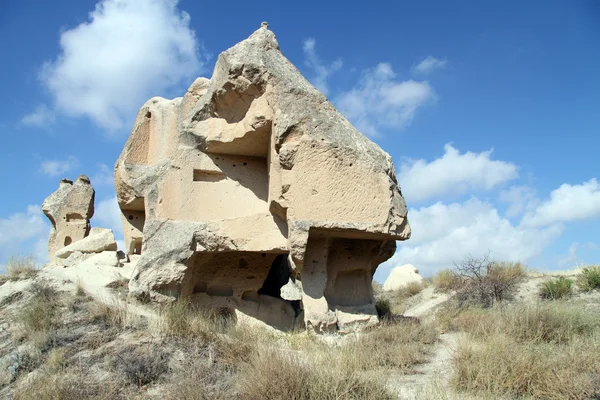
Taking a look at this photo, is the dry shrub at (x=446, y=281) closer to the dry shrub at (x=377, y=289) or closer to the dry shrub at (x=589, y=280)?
the dry shrub at (x=377, y=289)

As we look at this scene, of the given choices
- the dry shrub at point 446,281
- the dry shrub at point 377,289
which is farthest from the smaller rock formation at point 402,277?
the dry shrub at point 446,281

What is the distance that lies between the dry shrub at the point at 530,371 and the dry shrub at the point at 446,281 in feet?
28.0

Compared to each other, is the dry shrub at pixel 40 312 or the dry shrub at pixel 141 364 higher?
the dry shrub at pixel 40 312

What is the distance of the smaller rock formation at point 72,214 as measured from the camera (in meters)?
14.2

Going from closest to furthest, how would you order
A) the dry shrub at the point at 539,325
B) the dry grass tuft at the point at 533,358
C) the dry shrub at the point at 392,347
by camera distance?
the dry grass tuft at the point at 533,358, the dry shrub at the point at 392,347, the dry shrub at the point at 539,325

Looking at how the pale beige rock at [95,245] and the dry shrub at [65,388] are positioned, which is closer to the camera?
the dry shrub at [65,388]

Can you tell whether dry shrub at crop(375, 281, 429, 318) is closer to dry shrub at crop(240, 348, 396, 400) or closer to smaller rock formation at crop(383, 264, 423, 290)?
smaller rock formation at crop(383, 264, 423, 290)

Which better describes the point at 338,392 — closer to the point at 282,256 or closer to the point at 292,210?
the point at 292,210

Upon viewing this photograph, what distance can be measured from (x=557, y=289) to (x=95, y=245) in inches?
439

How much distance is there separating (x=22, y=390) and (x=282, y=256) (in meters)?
6.85

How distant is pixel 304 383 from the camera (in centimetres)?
471

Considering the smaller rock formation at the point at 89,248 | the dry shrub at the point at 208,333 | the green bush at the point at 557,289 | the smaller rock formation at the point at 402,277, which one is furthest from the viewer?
the smaller rock formation at the point at 402,277

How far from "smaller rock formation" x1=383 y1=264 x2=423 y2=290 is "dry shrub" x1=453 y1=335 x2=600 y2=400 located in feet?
37.5

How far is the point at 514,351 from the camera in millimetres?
5324
